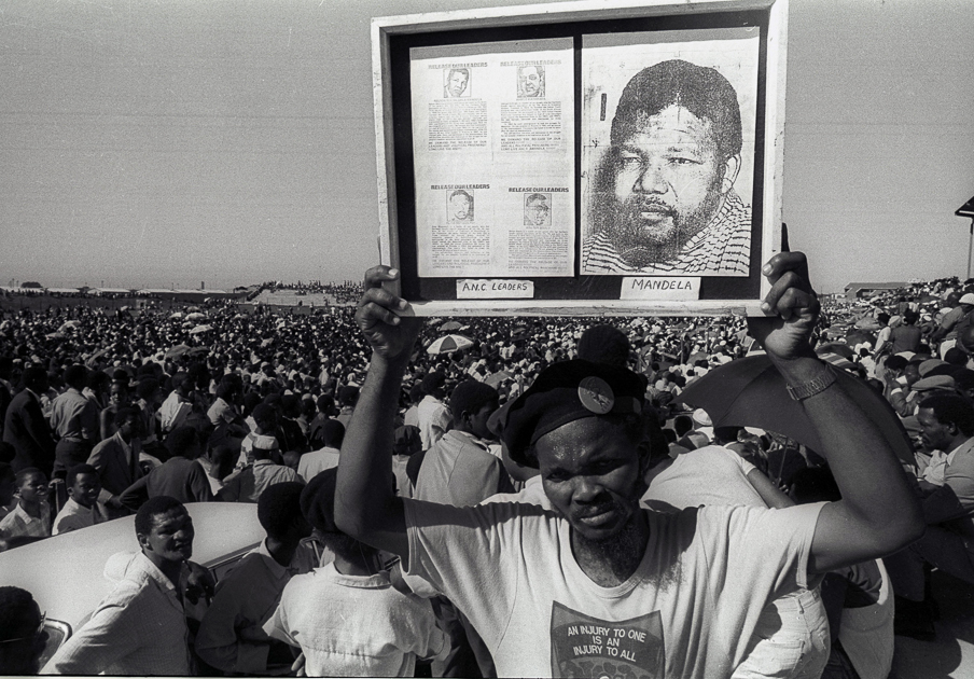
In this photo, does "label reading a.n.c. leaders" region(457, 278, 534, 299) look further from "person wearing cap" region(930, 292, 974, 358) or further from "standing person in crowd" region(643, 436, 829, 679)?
"person wearing cap" region(930, 292, 974, 358)

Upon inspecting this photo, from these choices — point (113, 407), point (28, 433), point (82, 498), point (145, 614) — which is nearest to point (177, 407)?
point (113, 407)

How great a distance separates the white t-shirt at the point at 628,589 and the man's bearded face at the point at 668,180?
26.0 inches

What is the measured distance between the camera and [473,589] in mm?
1793

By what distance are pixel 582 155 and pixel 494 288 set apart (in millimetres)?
378

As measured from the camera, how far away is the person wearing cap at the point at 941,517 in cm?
436

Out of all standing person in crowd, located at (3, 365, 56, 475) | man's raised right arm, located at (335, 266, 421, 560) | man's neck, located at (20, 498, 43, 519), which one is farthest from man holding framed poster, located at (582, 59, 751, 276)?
standing person in crowd, located at (3, 365, 56, 475)

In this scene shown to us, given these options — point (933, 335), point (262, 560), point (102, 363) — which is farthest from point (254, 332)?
point (262, 560)

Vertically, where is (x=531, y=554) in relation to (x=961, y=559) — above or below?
above

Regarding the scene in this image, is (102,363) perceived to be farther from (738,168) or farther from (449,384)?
(738,168)

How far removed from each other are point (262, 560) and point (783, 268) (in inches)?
96.3

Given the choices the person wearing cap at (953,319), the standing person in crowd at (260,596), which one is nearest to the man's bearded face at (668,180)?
the standing person in crowd at (260,596)

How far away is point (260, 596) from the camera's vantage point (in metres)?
3.13

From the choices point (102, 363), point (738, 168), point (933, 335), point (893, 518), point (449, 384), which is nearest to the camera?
point (893, 518)

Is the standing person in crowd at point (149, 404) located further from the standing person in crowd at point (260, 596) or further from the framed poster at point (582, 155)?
the framed poster at point (582, 155)
